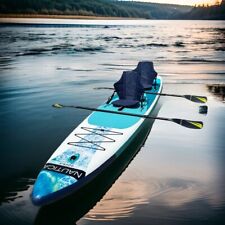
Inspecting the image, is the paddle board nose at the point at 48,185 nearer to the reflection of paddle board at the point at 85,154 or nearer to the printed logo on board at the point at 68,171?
the reflection of paddle board at the point at 85,154

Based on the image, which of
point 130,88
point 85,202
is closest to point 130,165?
point 85,202

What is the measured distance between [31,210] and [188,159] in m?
5.83

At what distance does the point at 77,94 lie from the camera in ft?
67.5

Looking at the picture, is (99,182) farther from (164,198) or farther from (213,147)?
(213,147)

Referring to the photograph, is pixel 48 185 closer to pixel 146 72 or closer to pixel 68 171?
pixel 68 171

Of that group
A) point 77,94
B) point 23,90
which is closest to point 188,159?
point 77,94

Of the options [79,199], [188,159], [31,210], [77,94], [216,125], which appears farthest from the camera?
[77,94]

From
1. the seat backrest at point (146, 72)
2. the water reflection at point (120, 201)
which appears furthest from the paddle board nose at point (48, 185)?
the seat backrest at point (146, 72)

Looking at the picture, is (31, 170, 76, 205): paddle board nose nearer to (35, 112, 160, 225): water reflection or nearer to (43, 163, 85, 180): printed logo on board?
(43, 163, 85, 180): printed logo on board

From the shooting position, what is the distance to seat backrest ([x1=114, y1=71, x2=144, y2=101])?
1373cm

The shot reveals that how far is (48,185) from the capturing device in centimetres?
785

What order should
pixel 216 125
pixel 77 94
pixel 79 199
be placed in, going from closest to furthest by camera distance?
pixel 79 199, pixel 216 125, pixel 77 94

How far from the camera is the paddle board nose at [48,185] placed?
24.8 ft

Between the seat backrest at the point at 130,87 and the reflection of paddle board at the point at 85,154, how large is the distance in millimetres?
1006
